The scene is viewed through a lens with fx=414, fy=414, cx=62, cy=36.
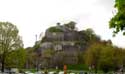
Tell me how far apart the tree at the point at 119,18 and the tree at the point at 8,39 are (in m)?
60.7

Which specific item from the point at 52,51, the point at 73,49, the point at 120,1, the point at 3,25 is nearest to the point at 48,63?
the point at 52,51

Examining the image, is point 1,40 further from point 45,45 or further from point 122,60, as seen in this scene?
point 45,45

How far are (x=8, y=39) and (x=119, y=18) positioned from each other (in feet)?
207

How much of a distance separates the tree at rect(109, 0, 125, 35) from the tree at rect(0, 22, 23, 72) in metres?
60.7

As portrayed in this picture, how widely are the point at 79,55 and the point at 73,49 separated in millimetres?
10390

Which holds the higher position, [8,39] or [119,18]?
[8,39]

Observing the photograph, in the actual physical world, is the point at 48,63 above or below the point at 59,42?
below

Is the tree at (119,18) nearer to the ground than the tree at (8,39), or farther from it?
nearer to the ground

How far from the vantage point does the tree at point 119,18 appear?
21.2 metres

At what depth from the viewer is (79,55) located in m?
177

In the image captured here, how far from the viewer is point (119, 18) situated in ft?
71.0

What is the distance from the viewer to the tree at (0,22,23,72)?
81.6 meters

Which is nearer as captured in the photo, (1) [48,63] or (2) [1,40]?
(2) [1,40]

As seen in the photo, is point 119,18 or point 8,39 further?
point 8,39
